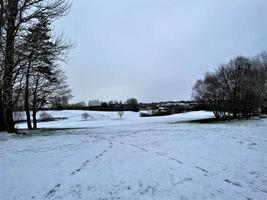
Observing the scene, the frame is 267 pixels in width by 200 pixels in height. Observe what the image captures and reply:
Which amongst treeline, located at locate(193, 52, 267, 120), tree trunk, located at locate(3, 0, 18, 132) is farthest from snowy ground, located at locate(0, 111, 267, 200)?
treeline, located at locate(193, 52, 267, 120)

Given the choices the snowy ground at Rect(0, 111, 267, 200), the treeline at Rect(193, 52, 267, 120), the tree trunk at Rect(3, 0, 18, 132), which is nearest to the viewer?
the snowy ground at Rect(0, 111, 267, 200)

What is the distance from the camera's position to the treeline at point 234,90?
38.8m

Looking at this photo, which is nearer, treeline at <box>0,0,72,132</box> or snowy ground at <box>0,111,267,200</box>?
snowy ground at <box>0,111,267,200</box>

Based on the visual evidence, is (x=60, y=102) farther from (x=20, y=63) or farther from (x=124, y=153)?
(x=124, y=153)

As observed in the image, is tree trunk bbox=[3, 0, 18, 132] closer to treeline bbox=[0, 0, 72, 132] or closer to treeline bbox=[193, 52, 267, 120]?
treeline bbox=[0, 0, 72, 132]

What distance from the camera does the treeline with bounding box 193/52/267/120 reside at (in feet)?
127

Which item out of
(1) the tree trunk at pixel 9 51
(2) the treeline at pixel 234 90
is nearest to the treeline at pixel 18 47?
(1) the tree trunk at pixel 9 51

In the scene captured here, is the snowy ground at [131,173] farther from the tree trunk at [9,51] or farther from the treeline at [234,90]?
the treeline at [234,90]

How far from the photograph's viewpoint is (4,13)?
13.0 metres

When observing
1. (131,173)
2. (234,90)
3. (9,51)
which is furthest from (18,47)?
(234,90)

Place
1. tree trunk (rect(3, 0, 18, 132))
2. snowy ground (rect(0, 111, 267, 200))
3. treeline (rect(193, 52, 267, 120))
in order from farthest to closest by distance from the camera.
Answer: treeline (rect(193, 52, 267, 120))
tree trunk (rect(3, 0, 18, 132))
snowy ground (rect(0, 111, 267, 200))

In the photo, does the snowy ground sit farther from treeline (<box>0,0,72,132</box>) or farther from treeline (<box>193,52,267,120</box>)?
treeline (<box>193,52,267,120</box>)

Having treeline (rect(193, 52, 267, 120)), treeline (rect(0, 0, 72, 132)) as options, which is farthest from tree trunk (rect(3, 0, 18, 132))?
treeline (rect(193, 52, 267, 120))

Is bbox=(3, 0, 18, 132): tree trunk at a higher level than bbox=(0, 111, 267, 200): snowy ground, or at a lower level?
higher
